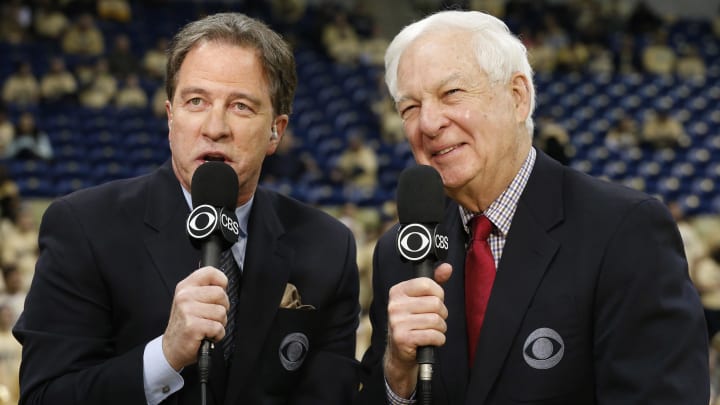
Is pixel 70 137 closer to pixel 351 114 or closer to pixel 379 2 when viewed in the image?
pixel 351 114

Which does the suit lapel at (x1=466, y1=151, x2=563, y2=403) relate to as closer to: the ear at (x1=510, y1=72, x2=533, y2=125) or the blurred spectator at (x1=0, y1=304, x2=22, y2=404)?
the ear at (x1=510, y1=72, x2=533, y2=125)

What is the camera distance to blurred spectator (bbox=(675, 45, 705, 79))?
58.4 ft

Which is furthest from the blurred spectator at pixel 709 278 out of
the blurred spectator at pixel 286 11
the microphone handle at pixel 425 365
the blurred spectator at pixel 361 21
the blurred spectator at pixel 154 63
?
the blurred spectator at pixel 286 11

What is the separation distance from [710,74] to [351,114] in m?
7.12

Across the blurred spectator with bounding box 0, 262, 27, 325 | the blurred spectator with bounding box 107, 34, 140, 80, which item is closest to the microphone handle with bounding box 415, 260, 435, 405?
the blurred spectator with bounding box 0, 262, 27, 325

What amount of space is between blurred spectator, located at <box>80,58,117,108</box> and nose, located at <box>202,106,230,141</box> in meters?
11.4

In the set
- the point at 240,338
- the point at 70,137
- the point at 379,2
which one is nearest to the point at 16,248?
the point at 70,137

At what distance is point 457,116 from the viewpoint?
2.42 m

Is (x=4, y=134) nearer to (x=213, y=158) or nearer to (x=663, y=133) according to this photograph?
(x=663, y=133)

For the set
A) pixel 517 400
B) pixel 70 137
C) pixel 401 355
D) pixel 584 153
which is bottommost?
pixel 584 153

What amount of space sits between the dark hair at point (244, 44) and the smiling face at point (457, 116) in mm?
352

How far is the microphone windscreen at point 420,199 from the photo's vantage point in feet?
6.83

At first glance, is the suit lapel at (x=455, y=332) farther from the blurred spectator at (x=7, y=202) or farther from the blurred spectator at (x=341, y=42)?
the blurred spectator at (x=341, y=42)

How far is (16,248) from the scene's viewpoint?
9.49m
